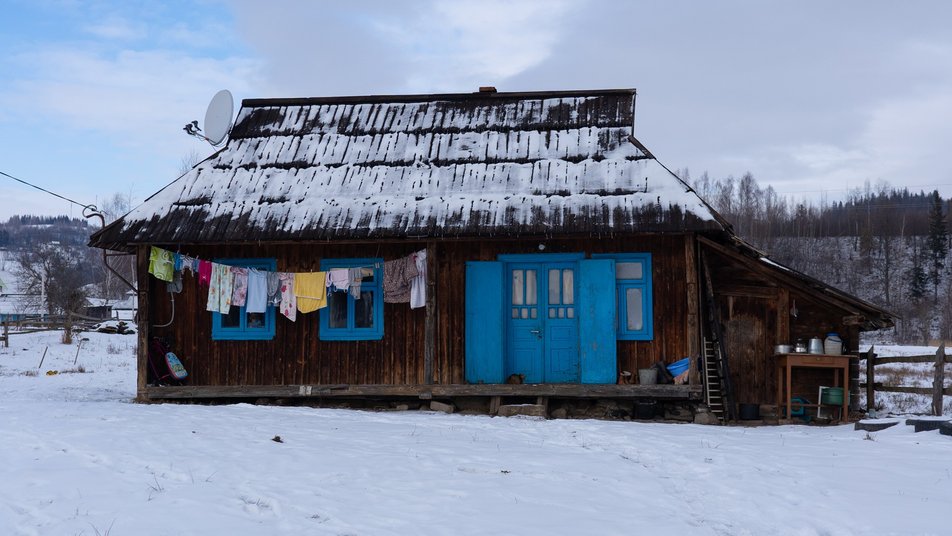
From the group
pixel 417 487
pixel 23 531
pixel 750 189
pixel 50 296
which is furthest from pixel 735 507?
pixel 750 189

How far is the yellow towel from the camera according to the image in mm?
13383

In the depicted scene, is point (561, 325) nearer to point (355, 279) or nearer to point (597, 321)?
point (597, 321)

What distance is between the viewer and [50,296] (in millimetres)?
43156

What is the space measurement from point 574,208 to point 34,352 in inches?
900

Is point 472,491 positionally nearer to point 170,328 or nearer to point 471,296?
point 471,296

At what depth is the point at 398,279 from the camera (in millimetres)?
13344

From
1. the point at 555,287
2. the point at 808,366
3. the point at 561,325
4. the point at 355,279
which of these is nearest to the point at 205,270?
the point at 355,279

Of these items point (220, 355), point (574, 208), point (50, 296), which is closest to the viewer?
point (574, 208)

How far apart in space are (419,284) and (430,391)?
1668mm

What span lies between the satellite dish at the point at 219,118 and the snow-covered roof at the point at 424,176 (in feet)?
0.86

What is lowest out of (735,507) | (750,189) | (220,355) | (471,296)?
(735,507)

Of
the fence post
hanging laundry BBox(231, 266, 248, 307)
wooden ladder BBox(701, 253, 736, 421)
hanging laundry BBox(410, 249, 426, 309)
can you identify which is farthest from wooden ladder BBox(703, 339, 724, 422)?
hanging laundry BBox(231, 266, 248, 307)

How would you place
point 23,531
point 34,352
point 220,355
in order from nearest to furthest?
point 23,531 < point 220,355 < point 34,352

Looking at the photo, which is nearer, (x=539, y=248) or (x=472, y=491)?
(x=472, y=491)
